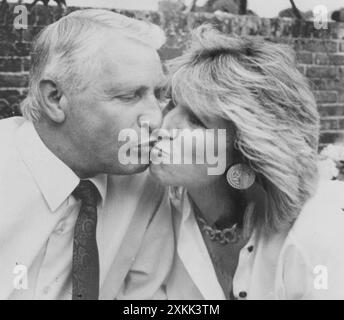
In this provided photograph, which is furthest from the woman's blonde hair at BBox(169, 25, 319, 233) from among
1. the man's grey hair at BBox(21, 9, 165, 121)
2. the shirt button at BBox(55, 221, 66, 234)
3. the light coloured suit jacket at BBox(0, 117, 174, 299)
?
the shirt button at BBox(55, 221, 66, 234)

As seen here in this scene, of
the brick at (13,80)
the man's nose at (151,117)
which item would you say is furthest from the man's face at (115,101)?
the brick at (13,80)

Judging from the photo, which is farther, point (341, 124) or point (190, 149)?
point (341, 124)

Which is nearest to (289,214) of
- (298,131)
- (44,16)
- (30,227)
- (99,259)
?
(298,131)

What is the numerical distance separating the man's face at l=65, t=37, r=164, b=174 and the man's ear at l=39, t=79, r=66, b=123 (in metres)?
0.03

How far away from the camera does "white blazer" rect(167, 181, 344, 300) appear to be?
8.55ft

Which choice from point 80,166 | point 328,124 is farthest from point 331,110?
point 80,166

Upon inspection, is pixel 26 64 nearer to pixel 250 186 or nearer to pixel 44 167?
pixel 44 167

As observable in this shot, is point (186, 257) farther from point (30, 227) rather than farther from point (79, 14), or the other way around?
point (79, 14)

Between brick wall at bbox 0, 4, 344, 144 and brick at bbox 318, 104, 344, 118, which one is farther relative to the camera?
brick at bbox 318, 104, 344, 118

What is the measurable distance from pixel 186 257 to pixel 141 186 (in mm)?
361

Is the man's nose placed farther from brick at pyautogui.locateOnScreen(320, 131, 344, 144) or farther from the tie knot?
brick at pyautogui.locateOnScreen(320, 131, 344, 144)

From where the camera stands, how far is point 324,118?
108 inches

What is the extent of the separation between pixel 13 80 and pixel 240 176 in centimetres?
103

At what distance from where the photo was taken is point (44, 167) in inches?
103
